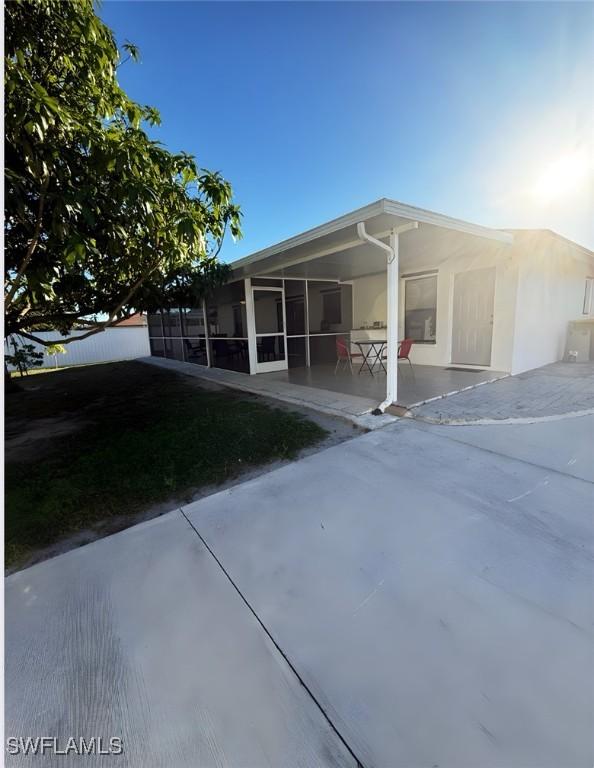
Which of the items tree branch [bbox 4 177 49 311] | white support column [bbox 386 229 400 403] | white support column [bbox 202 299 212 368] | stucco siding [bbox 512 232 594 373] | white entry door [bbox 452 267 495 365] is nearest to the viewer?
tree branch [bbox 4 177 49 311]

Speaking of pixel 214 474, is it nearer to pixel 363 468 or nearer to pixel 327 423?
pixel 363 468

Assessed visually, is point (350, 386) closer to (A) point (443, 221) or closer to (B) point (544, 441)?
(A) point (443, 221)

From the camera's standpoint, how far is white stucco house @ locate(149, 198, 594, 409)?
5.12 metres

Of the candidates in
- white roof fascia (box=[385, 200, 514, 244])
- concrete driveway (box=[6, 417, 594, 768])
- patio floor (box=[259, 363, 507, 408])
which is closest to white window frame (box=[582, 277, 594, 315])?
patio floor (box=[259, 363, 507, 408])

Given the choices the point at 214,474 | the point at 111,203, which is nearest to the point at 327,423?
the point at 214,474

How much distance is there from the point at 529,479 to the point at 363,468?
52.8 inches

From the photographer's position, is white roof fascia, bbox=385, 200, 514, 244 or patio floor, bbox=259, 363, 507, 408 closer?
white roof fascia, bbox=385, 200, 514, 244

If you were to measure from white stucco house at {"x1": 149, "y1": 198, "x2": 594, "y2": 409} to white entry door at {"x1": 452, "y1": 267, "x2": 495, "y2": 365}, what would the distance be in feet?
0.07

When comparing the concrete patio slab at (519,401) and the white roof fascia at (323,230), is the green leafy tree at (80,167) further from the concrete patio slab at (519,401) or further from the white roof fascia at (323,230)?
the concrete patio slab at (519,401)

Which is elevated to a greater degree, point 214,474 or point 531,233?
point 531,233

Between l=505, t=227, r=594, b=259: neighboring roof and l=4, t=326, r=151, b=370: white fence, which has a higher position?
l=505, t=227, r=594, b=259: neighboring roof

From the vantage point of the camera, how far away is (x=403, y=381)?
6.70 m

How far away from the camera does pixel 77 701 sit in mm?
1555

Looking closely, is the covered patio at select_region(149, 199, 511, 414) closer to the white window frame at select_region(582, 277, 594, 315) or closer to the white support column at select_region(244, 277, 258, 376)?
the white support column at select_region(244, 277, 258, 376)
